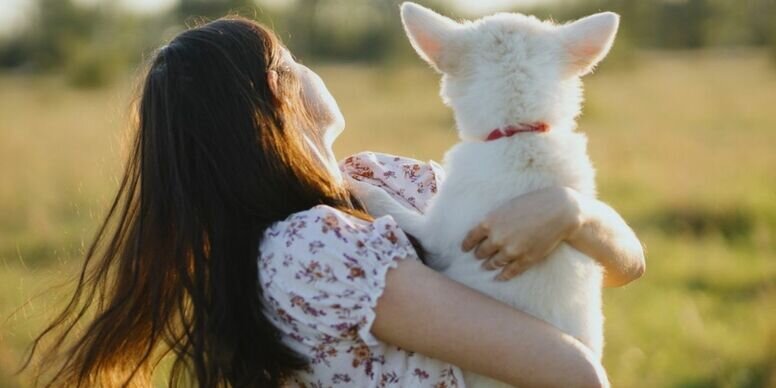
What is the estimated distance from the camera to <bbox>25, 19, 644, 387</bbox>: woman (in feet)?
6.86

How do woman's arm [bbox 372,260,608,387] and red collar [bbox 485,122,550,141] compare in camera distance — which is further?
red collar [bbox 485,122,550,141]

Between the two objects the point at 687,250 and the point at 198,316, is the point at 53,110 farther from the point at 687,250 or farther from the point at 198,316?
the point at 198,316

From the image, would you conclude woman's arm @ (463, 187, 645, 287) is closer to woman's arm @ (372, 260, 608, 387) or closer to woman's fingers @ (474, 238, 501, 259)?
woman's fingers @ (474, 238, 501, 259)

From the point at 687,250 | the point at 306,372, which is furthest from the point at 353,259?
the point at 687,250

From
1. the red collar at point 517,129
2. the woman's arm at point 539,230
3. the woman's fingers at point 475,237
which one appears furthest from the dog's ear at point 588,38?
the woman's fingers at point 475,237

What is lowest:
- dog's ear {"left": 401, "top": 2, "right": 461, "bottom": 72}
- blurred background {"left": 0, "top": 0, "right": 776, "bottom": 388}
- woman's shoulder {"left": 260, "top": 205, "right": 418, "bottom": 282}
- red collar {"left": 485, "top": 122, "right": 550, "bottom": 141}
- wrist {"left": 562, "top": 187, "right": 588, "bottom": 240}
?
blurred background {"left": 0, "top": 0, "right": 776, "bottom": 388}

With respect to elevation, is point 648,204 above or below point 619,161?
above

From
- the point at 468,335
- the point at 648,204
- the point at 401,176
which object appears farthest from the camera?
the point at 648,204

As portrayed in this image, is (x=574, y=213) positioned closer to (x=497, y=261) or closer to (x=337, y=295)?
(x=497, y=261)

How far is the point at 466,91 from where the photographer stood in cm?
247

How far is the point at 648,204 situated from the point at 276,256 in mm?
7571

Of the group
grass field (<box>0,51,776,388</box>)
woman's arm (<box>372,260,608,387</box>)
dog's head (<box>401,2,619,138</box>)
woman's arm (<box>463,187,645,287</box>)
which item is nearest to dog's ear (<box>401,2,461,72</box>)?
dog's head (<box>401,2,619,138</box>)

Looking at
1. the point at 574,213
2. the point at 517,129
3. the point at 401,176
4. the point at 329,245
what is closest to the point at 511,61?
the point at 517,129

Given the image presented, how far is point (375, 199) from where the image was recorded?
265 centimetres
